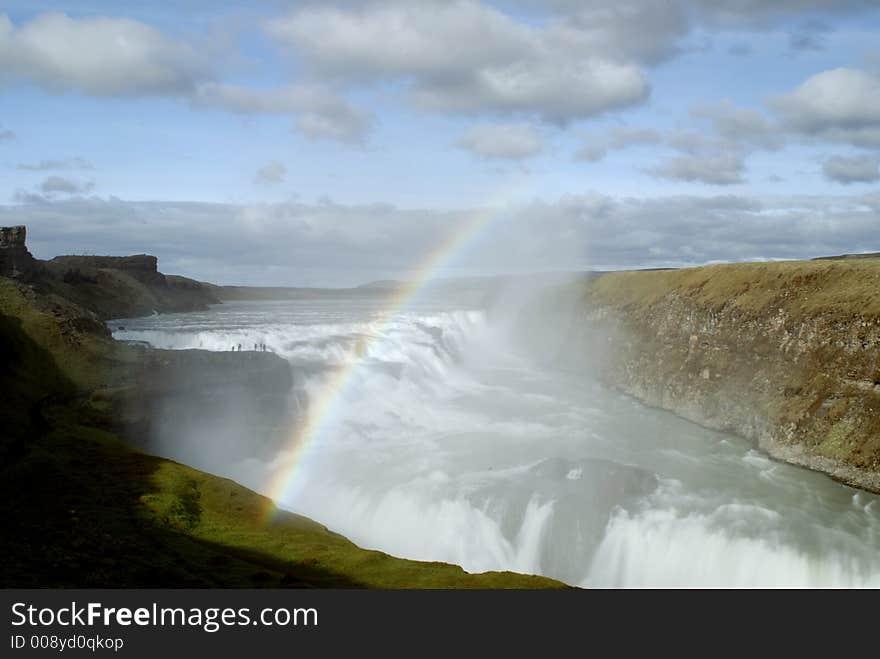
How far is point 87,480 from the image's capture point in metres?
28.3

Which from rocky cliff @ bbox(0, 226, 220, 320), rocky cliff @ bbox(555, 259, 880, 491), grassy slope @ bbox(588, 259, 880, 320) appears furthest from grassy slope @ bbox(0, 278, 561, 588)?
rocky cliff @ bbox(0, 226, 220, 320)

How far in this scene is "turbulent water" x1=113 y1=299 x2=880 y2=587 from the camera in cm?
2697

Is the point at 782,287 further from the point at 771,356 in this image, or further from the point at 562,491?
the point at 562,491

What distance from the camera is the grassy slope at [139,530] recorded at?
17844 mm

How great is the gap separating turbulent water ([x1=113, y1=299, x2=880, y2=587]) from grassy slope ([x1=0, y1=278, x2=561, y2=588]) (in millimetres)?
6575

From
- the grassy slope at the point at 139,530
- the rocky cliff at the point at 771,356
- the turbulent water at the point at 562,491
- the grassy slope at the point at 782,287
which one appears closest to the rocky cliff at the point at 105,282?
the grassy slope at the point at 139,530

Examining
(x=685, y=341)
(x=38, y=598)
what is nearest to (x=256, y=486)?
(x=38, y=598)

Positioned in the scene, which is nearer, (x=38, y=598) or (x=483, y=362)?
(x=38, y=598)

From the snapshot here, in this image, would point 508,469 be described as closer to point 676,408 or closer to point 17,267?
point 676,408

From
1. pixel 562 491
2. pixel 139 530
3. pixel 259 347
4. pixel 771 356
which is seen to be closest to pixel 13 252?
pixel 259 347

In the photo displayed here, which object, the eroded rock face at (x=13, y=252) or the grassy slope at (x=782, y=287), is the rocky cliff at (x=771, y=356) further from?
the eroded rock face at (x=13, y=252)

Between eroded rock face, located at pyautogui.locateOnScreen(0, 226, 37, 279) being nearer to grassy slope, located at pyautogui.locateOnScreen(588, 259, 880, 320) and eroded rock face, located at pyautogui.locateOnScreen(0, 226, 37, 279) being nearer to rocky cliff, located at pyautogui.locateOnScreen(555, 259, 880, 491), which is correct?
rocky cliff, located at pyautogui.locateOnScreen(555, 259, 880, 491)

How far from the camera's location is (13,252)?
2633 inches

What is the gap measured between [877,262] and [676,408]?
18.1 meters
